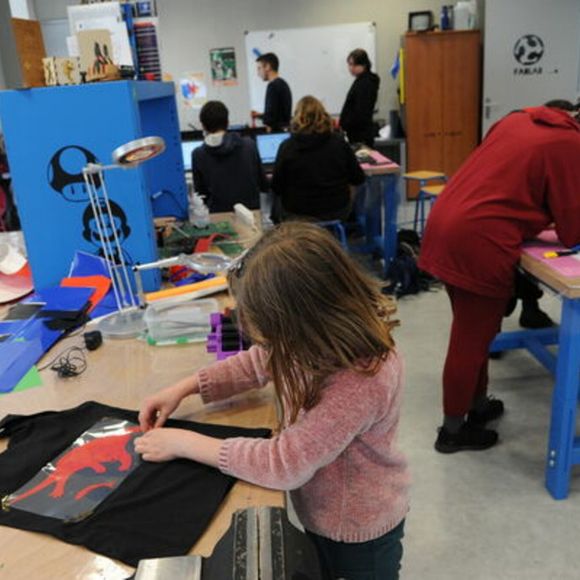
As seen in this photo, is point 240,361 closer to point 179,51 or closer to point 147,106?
point 147,106

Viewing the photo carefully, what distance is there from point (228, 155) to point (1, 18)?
4.06 meters

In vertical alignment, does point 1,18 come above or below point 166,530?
above

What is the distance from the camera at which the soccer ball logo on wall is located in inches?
227

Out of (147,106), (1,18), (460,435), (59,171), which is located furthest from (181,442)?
(1,18)

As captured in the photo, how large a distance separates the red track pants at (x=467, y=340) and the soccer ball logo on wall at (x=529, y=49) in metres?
4.64

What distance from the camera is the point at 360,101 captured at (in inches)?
209

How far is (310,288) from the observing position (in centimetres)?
84

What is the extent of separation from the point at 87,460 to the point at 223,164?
2773 millimetres

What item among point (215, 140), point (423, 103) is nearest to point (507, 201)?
point (215, 140)

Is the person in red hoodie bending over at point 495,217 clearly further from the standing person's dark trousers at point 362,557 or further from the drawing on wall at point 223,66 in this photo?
the drawing on wall at point 223,66

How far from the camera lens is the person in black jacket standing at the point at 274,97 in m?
5.24

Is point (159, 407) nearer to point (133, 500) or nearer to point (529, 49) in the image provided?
point (133, 500)

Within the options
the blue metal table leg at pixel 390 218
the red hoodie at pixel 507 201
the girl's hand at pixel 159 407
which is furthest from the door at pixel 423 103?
the girl's hand at pixel 159 407

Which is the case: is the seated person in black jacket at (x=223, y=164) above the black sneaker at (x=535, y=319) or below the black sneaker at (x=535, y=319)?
above
